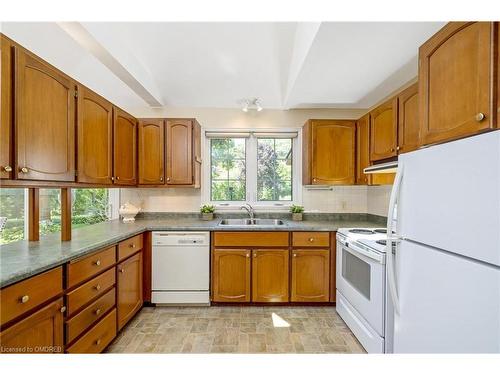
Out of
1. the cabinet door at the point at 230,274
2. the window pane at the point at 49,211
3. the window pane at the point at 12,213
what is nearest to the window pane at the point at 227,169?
the cabinet door at the point at 230,274

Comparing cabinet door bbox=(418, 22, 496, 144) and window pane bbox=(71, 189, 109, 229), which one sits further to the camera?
window pane bbox=(71, 189, 109, 229)

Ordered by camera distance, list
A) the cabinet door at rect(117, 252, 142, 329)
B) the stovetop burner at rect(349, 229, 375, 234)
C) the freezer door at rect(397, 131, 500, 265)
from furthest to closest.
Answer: the stovetop burner at rect(349, 229, 375, 234), the cabinet door at rect(117, 252, 142, 329), the freezer door at rect(397, 131, 500, 265)

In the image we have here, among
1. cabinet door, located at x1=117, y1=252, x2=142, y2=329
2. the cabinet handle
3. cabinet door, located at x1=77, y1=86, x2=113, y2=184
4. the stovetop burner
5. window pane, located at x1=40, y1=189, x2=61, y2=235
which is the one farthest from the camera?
the stovetop burner

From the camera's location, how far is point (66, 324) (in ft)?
4.71

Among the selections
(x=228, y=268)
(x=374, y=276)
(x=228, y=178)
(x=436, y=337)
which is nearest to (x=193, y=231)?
(x=228, y=268)

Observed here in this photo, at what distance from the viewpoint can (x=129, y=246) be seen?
90.4 inches

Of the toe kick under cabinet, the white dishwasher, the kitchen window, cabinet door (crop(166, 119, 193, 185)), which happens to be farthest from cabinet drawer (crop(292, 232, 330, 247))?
cabinet door (crop(166, 119, 193, 185))

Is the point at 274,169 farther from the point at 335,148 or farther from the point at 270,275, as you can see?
the point at 270,275

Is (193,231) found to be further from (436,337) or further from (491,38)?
(491,38)

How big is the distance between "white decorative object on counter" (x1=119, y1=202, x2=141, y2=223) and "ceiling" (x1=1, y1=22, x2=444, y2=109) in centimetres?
130

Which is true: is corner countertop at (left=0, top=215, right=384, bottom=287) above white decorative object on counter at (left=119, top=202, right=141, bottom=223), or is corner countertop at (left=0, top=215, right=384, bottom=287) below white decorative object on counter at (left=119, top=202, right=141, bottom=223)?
below

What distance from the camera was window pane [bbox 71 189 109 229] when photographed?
2.76 meters

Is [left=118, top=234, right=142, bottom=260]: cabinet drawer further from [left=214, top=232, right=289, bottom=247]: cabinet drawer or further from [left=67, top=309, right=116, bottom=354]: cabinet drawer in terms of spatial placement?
[left=214, top=232, right=289, bottom=247]: cabinet drawer

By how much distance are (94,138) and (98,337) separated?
4.90 ft
